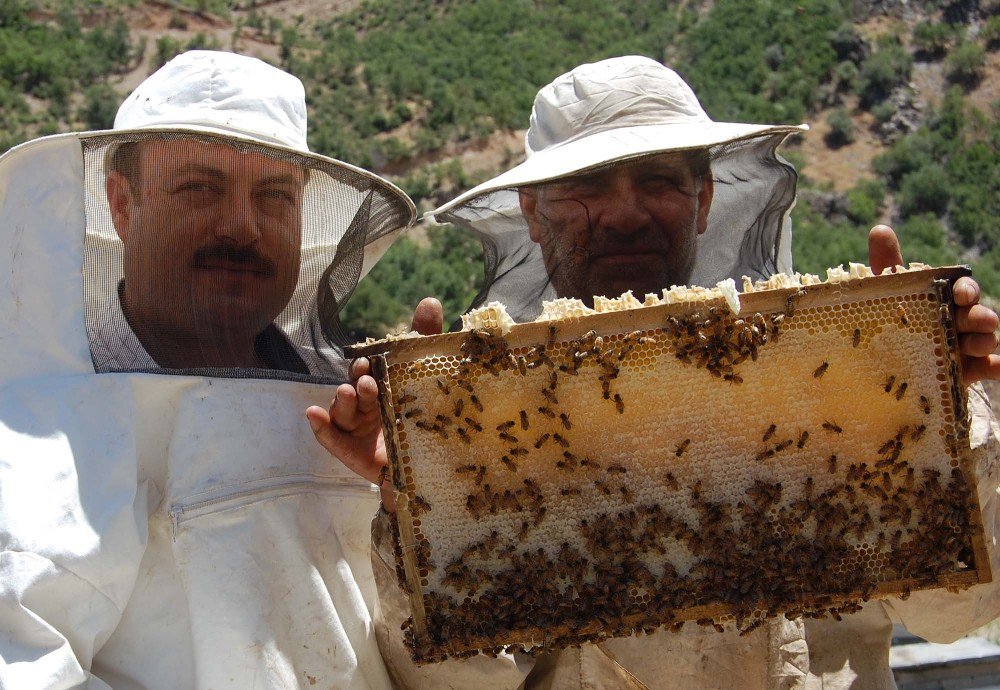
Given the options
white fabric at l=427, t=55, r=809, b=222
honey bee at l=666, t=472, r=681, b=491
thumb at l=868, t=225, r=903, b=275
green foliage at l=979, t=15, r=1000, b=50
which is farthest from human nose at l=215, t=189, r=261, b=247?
green foliage at l=979, t=15, r=1000, b=50

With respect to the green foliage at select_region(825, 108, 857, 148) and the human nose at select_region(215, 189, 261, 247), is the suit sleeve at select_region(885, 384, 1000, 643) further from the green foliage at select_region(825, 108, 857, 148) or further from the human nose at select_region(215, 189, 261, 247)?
the green foliage at select_region(825, 108, 857, 148)

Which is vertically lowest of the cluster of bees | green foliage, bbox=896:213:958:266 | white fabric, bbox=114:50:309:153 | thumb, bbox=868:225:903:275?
green foliage, bbox=896:213:958:266

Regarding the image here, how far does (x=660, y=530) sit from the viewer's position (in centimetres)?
262

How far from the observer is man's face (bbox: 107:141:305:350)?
10.0ft

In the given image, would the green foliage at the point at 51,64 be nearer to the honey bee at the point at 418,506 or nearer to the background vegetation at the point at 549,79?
the background vegetation at the point at 549,79

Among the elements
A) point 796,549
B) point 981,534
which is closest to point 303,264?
point 796,549

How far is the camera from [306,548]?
2984 millimetres

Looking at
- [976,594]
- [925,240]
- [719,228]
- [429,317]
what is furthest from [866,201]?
[429,317]

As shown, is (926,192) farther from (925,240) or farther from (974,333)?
(974,333)

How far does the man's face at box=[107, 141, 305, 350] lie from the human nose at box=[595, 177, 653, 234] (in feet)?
3.31

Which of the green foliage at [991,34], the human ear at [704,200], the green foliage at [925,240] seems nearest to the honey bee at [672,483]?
the human ear at [704,200]

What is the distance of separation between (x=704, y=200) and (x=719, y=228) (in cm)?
12

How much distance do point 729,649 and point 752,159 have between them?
64.2 inches

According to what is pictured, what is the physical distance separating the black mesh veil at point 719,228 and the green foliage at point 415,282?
62.6 feet
